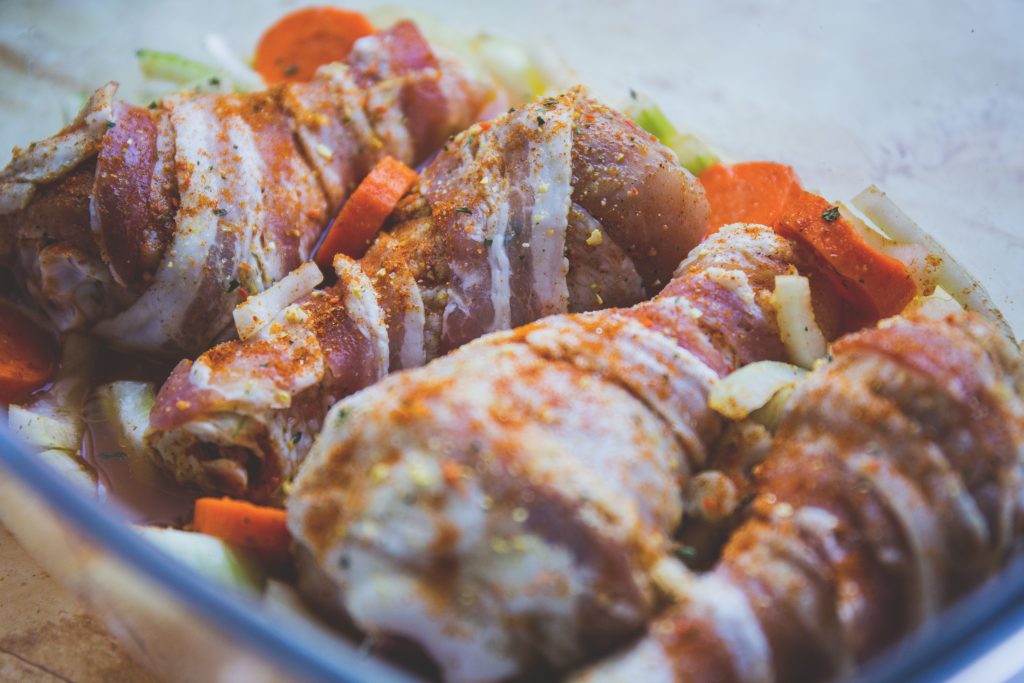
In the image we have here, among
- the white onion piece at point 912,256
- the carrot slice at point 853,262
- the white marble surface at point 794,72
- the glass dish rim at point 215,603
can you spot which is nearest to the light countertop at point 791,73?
the white marble surface at point 794,72

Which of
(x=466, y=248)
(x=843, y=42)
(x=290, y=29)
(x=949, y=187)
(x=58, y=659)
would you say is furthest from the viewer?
(x=290, y=29)

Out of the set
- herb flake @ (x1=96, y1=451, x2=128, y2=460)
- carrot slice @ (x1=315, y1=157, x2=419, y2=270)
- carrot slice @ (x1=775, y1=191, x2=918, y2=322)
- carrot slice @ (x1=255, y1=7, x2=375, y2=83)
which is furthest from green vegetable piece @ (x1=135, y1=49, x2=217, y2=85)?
carrot slice @ (x1=775, y1=191, x2=918, y2=322)

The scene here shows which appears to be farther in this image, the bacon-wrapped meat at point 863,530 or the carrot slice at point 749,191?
the carrot slice at point 749,191

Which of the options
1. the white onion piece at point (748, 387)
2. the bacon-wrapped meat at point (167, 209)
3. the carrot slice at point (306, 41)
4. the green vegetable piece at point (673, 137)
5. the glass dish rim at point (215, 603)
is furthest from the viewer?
the carrot slice at point (306, 41)

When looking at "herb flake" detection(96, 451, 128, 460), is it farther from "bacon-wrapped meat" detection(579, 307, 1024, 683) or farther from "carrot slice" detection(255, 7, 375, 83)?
"carrot slice" detection(255, 7, 375, 83)

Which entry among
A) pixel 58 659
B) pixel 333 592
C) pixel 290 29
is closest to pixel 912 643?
pixel 333 592

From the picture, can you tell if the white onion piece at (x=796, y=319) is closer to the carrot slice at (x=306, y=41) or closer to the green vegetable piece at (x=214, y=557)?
the green vegetable piece at (x=214, y=557)

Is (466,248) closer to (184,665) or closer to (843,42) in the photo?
(184,665)

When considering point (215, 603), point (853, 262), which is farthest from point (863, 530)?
point (215, 603)
